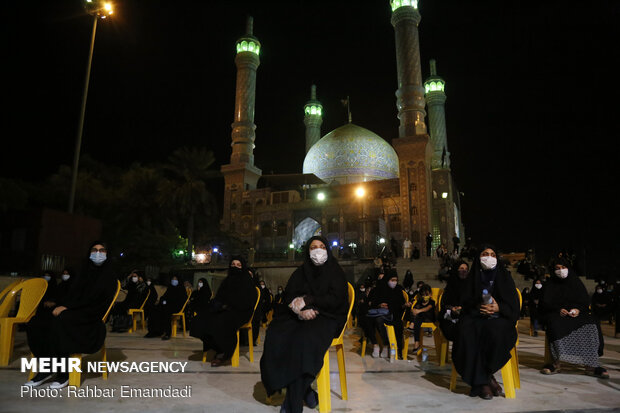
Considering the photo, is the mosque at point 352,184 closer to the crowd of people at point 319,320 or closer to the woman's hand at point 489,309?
the crowd of people at point 319,320

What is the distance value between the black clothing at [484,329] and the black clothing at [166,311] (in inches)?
219

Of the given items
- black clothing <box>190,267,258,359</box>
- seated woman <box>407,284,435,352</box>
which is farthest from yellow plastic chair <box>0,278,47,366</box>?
seated woman <box>407,284,435,352</box>

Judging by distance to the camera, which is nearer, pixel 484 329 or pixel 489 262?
pixel 484 329

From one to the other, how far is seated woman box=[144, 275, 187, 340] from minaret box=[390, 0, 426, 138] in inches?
877

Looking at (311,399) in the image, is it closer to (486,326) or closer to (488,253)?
(486,326)

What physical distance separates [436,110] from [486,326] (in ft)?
117

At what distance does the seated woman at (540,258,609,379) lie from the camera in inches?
175

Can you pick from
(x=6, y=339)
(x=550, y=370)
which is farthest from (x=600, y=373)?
(x=6, y=339)

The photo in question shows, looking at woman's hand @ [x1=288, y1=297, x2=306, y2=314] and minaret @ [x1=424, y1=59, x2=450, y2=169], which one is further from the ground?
minaret @ [x1=424, y1=59, x2=450, y2=169]

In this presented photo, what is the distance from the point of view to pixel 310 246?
373 cm

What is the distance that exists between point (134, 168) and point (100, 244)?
27048mm

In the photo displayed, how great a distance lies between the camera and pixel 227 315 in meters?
4.97

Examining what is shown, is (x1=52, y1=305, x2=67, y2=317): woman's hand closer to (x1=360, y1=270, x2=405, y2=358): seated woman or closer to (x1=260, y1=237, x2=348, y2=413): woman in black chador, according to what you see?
(x1=260, y1=237, x2=348, y2=413): woman in black chador

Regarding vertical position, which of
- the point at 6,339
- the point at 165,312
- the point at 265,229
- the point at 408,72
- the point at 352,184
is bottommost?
the point at 6,339
